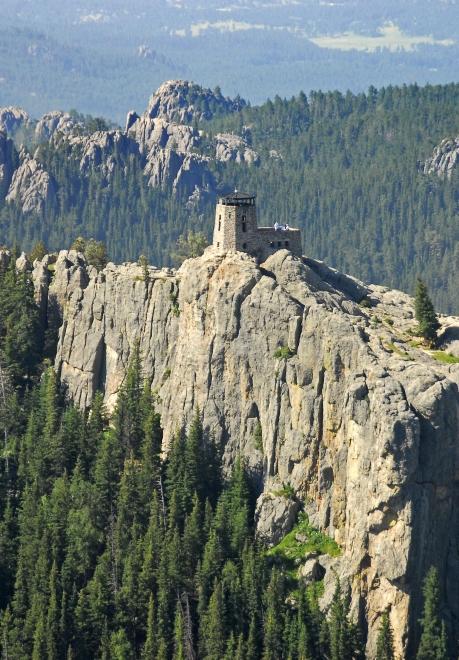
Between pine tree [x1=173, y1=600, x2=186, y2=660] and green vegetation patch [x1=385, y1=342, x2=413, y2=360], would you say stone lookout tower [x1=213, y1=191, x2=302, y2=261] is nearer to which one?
green vegetation patch [x1=385, y1=342, x2=413, y2=360]

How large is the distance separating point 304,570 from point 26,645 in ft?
65.6

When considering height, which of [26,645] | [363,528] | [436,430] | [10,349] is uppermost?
[10,349]

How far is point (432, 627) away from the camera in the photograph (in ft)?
348

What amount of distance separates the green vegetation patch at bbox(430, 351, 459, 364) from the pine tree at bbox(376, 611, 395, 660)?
71.9ft

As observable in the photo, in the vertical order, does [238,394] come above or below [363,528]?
above

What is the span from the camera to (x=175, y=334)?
12938 centimetres

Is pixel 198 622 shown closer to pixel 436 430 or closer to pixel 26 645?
pixel 26 645

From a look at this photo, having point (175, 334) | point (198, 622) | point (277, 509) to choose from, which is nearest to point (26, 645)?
point (198, 622)

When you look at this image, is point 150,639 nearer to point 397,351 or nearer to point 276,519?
point 276,519

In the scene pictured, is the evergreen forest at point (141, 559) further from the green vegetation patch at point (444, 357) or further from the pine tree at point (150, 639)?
the green vegetation patch at point (444, 357)

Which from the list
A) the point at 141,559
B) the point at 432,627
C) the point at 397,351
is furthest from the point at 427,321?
the point at 141,559

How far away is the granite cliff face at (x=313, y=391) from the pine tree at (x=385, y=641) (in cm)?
72

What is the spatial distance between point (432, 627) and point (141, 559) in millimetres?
22007

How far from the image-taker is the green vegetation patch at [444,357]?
122 metres
